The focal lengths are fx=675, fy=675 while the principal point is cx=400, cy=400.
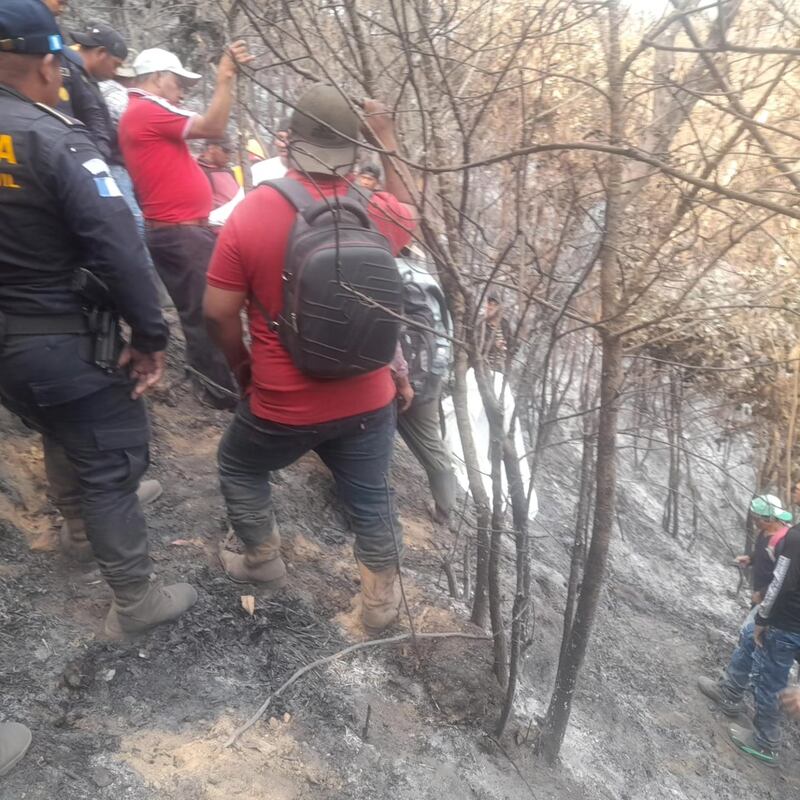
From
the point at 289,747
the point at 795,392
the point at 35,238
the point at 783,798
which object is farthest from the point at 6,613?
the point at 795,392

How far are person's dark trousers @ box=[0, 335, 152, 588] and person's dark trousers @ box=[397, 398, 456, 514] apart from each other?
181 cm

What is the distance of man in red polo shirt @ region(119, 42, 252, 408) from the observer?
132 inches

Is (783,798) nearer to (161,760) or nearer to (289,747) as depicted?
(289,747)

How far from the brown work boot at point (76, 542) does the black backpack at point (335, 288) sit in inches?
53.3

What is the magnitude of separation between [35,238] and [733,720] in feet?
17.2

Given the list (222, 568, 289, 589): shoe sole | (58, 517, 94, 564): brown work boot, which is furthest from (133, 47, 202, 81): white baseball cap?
(222, 568, 289, 589): shoe sole

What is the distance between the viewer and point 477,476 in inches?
116

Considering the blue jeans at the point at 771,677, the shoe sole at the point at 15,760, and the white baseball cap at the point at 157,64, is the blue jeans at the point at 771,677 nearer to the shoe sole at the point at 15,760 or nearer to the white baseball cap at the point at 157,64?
the shoe sole at the point at 15,760

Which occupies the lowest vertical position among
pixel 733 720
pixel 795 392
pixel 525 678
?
pixel 733 720

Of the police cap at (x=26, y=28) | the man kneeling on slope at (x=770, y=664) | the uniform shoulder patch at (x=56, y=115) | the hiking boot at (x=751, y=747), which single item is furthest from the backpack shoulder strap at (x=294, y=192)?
the hiking boot at (x=751, y=747)

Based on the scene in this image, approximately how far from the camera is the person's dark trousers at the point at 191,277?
11.8 ft

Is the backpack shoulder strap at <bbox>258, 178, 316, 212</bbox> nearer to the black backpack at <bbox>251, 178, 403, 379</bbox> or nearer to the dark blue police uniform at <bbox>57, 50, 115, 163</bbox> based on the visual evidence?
the black backpack at <bbox>251, 178, 403, 379</bbox>

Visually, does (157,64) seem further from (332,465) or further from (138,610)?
(138,610)

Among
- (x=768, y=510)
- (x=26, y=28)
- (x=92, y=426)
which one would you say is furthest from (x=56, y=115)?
(x=768, y=510)
